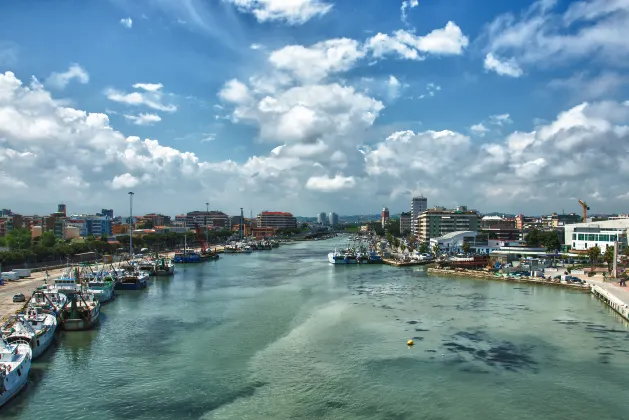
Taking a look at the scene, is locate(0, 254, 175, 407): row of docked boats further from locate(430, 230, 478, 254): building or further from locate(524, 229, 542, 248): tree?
locate(524, 229, 542, 248): tree

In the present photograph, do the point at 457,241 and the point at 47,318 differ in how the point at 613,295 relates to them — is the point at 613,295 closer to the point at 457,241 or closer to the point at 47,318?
the point at 47,318

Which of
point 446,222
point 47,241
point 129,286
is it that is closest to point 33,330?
point 129,286

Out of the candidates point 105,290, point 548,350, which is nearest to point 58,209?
point 105,290

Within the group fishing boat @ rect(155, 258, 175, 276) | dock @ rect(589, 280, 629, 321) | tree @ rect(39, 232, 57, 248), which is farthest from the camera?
tree @ rect(39, 232, 57, 248)

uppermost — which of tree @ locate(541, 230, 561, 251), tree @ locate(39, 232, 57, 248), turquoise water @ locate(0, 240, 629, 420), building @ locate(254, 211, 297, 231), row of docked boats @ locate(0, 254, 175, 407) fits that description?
building @ locate(254, 211, 297, 231)

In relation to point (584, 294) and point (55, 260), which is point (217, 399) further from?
point (55, 260)

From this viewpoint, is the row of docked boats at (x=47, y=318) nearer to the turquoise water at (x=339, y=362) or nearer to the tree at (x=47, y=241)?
the turquoise water at (x=339, y=362)

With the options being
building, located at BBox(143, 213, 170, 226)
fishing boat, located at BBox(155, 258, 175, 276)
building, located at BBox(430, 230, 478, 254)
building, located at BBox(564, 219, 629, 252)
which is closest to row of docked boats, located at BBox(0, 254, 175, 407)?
fishing boat, located at BBox(155, 258, 175, 276)
